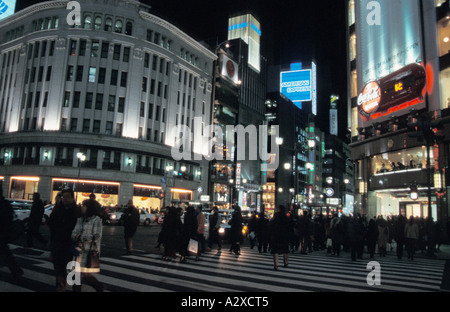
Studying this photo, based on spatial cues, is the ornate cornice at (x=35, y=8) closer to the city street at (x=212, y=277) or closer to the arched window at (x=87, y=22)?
the arched window at (x=87, y=22)

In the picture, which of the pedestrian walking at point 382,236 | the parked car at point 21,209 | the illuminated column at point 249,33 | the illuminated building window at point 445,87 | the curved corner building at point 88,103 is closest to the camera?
the pedestrian walking at point 382,236

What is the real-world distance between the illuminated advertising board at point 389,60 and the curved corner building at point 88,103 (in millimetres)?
23914

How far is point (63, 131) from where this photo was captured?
43.0 metres

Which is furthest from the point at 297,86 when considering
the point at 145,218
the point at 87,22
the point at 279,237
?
the point at 279,237

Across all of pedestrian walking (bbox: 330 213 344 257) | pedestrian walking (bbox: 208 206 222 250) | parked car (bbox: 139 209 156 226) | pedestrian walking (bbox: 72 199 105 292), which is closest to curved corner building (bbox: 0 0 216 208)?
parked car (bbox: 139 209 156 226)

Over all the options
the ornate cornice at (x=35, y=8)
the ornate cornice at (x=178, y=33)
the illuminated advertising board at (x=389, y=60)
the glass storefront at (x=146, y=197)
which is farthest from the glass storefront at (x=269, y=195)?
the ornate cornice at (x=35, y=8)

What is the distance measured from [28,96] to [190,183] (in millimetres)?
26039

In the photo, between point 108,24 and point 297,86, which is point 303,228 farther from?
point 297,86

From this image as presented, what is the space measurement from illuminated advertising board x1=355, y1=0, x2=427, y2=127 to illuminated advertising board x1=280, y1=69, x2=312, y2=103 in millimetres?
79152

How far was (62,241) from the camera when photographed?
5.87 metres

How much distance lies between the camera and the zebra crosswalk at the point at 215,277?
23.3 feet

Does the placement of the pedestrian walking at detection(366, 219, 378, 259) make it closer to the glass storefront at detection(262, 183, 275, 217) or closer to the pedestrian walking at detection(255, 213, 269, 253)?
the pedestrian walking at detection(255, 213, 269, 253)

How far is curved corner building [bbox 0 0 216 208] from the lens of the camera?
42531 millimetres
